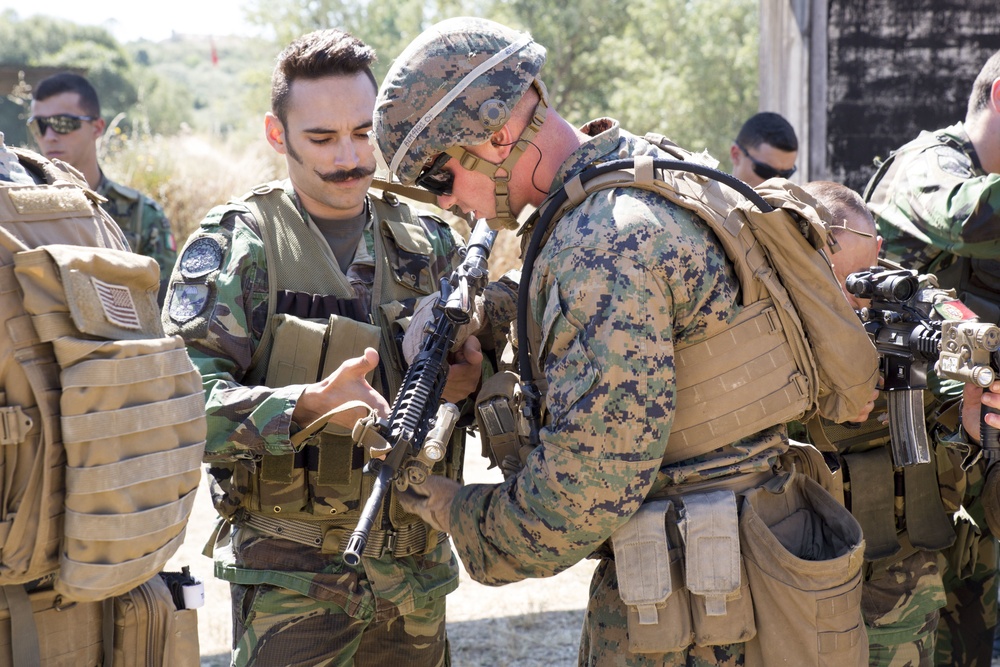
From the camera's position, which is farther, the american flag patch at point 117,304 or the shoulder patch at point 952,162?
the shoulder patch at point 952,162

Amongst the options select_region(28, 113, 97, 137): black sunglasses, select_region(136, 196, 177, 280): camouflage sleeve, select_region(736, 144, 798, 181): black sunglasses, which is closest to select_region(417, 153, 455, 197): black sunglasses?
select_region(736, 144, 798, 181): black sunglasses

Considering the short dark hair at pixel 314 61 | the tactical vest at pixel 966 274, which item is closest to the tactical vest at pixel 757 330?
the short dark hair at pixel 314 61

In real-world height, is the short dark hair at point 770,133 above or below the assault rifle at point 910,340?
above

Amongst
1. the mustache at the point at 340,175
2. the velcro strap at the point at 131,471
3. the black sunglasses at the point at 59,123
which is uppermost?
the black sunglasses at the point at 59,123

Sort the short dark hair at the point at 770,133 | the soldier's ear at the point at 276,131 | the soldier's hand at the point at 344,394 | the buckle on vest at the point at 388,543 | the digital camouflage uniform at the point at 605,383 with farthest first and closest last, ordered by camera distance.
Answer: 1. the short dark hair at the point at 770,133
2. the soldier's ear at the point at 276,131
3. the buckle on vest at the point at 388,543
4. the soldier's hand at the point at 344,394
5. the digital camouflage uniform at the point at 605,383

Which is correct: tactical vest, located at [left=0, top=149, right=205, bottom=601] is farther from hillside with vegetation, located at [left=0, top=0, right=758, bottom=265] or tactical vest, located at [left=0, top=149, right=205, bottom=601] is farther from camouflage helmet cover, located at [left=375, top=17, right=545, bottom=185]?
hillside with vegetation, located at [left=0, top=0, right=758, bottom=265]

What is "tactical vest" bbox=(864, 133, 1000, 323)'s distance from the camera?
12.3 feet

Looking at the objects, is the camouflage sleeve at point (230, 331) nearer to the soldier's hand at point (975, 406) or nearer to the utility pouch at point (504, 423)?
the utility pouch at point (504, 423)

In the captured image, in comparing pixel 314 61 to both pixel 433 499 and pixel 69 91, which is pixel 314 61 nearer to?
pixel 433 499

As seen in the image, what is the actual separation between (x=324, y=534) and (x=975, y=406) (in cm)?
191

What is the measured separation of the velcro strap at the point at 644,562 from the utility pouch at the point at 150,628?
1.00 meters

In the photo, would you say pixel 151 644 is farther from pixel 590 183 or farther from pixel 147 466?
pixel 590 183

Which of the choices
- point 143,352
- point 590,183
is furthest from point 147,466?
point 590,183

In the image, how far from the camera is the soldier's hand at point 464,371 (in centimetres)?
280
